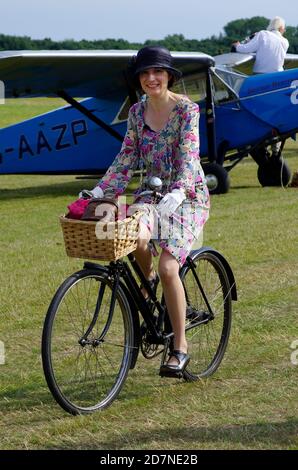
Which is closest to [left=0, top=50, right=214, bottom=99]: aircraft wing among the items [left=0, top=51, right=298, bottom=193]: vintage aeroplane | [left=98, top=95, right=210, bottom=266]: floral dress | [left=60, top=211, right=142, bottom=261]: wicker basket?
[left=0, top=51, right=298, bottom=193]: vintage aeroplane

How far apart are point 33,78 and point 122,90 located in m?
1.74

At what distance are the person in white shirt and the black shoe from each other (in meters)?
11.2

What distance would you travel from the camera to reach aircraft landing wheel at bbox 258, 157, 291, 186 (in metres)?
14.2

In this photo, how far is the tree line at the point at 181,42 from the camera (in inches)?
1633

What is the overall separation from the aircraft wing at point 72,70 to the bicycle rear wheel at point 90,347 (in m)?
8.22

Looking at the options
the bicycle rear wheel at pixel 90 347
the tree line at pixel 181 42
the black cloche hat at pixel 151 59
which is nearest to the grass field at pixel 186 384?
the bicycle rear wheel at pixel 90 347

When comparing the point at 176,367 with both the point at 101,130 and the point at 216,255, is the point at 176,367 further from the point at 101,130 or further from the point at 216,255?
the point at 101,130

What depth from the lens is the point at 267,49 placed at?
598 inches

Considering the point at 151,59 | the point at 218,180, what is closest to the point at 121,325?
the point at 151,59

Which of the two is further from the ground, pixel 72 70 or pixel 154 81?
pixel 154 81

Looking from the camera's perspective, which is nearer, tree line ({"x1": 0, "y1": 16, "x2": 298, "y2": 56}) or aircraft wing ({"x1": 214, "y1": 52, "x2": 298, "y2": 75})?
aircraft wing ({"x1": 214, "y1": 52, "x2": 298, "y2": 75})

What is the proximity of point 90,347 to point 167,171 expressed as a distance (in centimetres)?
94

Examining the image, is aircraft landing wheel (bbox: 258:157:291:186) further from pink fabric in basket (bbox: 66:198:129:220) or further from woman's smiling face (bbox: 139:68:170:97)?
pink fabric in basket (bbox: 66:198:129:220)

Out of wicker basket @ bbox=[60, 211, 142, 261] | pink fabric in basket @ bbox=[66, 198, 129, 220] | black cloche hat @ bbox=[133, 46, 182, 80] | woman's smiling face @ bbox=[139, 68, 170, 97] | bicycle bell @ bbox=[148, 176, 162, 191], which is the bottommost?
wicker basket @ bbox=[60, 211, 142, 261]
